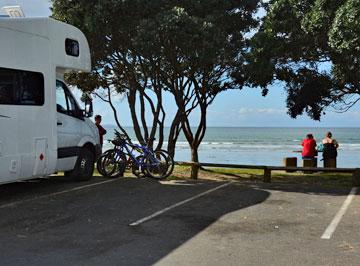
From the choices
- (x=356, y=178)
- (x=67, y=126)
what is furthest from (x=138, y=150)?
(x=356, y=178)

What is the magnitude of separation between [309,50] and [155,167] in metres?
5.74

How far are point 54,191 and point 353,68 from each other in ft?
26.9

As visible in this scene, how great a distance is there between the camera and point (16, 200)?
32.2 feet

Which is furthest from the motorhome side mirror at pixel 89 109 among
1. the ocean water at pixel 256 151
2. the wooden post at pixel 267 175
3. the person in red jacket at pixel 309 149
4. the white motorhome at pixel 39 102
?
the ocean water at pixel 256 151

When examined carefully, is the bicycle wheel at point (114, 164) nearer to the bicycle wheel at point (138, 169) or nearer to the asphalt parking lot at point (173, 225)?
the bicycle wheel at point (138, 169)

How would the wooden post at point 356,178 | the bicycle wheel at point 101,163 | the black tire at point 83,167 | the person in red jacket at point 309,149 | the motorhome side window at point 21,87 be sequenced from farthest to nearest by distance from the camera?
the person in red jacket at point 309,149 → the bicycle wheel at point 101,163 → the wooden post at point 356,178 → the black tire at point 83,167 → the motorhome side window at point 21,87

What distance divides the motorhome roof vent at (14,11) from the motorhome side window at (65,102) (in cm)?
152

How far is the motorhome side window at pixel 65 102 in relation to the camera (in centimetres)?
1105

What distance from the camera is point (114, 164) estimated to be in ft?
45.1

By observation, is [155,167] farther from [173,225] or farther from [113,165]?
Result: [173,225]

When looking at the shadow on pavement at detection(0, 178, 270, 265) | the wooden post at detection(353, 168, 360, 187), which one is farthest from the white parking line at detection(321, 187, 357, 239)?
the wooden post at detection(353, 168, 360, 187)

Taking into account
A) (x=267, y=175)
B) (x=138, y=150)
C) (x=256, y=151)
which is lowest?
(x=256, y=151)

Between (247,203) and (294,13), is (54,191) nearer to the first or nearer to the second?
(247,203)

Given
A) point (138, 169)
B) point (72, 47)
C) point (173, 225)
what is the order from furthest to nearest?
point (138, 169), point (72, 47), point (173, 225)
